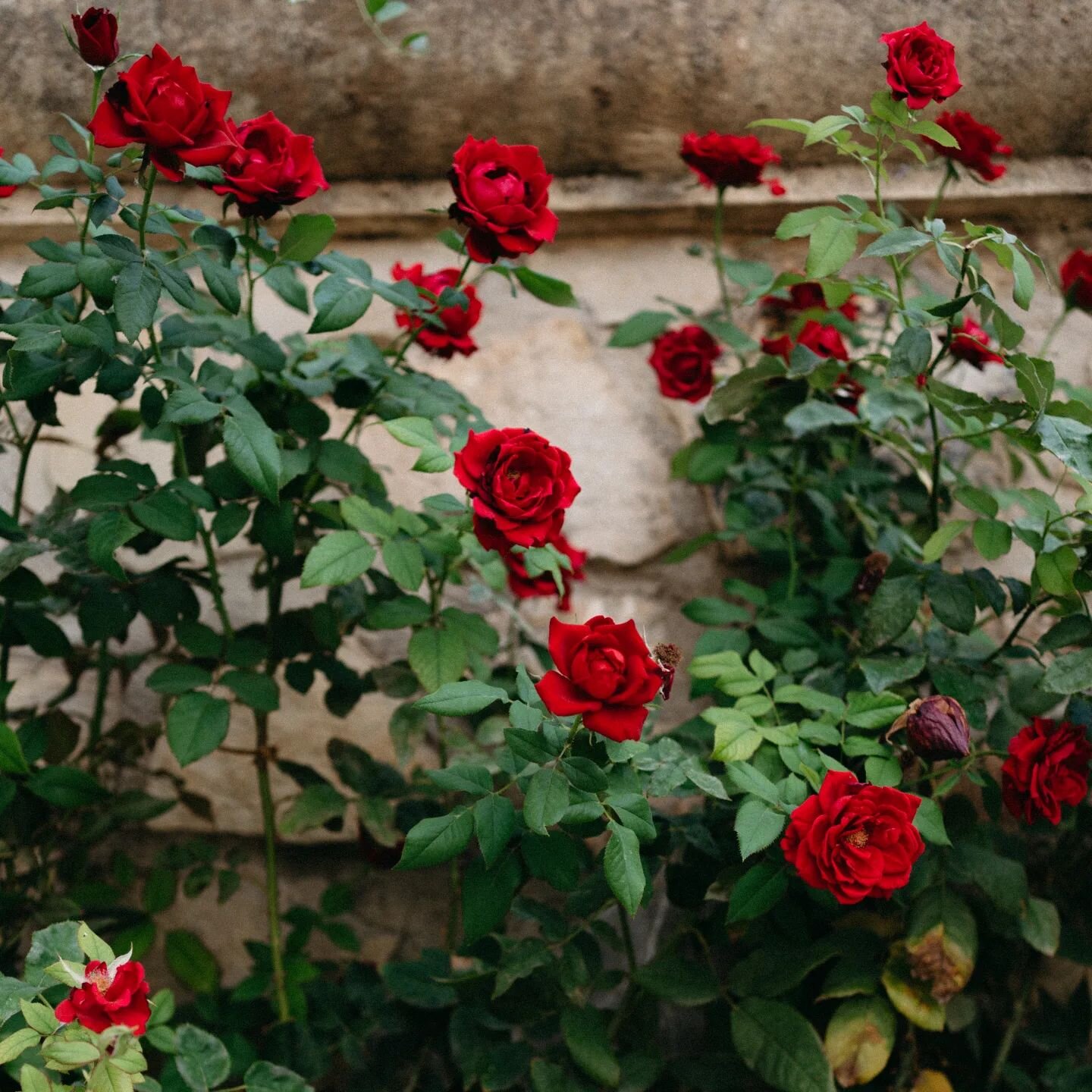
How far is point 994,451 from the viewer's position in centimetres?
138

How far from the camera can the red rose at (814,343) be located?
3.73ft

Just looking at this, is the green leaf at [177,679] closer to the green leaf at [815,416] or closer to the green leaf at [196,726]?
the green leaf at [196,726]

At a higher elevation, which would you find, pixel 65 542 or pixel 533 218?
pixel 533 218

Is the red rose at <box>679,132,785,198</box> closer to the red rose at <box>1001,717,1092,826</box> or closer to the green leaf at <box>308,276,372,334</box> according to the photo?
the green leaf at <box>308,276,372,334</box>

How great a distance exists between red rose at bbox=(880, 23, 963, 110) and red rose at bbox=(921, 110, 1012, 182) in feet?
0.71

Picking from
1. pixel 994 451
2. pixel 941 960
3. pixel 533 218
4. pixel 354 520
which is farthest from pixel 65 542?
pixel 994 451

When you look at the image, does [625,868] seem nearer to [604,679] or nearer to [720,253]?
[604,679]

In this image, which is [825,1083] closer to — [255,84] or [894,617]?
[894,617]

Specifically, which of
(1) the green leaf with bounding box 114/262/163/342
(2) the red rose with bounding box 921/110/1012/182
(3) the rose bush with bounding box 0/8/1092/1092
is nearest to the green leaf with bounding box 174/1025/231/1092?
(3) the rose bush with bounding box 0/8/1092/1092

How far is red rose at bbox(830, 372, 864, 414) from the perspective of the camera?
3.79ft

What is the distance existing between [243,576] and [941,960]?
2.89 feet

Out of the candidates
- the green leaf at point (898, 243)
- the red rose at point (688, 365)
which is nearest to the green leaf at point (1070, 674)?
the green leaf at point (898, 243)

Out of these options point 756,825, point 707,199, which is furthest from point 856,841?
point 707,199

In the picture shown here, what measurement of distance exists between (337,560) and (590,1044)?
1.65 feet
